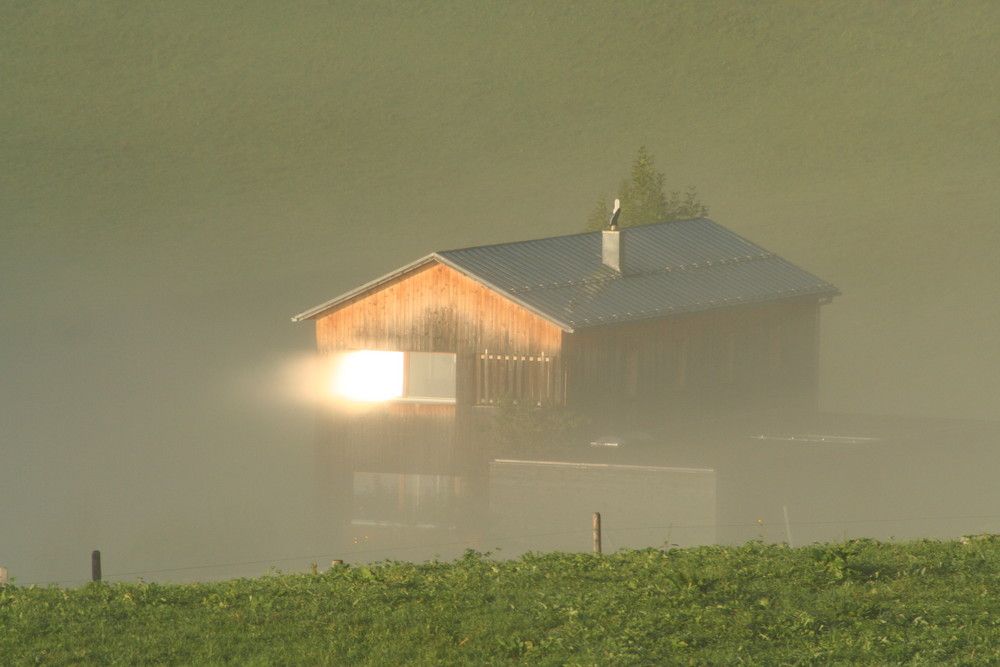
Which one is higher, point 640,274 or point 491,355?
point 640,274

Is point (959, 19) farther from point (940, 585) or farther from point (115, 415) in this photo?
point (940, 585)

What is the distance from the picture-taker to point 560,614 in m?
14.3

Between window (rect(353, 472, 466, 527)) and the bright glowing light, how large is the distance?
7.30ft

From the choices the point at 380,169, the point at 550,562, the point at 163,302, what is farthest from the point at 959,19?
the point at 550,562

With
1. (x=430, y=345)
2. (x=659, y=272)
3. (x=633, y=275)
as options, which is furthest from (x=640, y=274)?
(x=430, y=345)

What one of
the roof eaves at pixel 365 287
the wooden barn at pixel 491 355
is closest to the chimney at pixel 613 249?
the wooden barn at pixel 491 355

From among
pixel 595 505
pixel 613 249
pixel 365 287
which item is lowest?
pixel 595 505

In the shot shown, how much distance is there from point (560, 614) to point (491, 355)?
70.3ft

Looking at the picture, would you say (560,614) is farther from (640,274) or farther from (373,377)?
(640,274)

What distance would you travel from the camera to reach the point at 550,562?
17062 mm

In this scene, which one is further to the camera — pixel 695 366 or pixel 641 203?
pixel 641 203

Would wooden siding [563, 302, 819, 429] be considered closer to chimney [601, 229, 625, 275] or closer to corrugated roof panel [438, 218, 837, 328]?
corrugated roof panel [438, 218, 837, 328]

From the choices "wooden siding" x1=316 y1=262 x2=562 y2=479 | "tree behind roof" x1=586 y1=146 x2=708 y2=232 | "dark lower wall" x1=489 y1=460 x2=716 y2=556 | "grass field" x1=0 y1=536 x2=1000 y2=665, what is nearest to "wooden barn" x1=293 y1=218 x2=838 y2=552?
"wooden siding" x1=316 y1=262 x2=562 y2=479

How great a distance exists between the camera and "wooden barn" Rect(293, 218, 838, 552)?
116 ft
